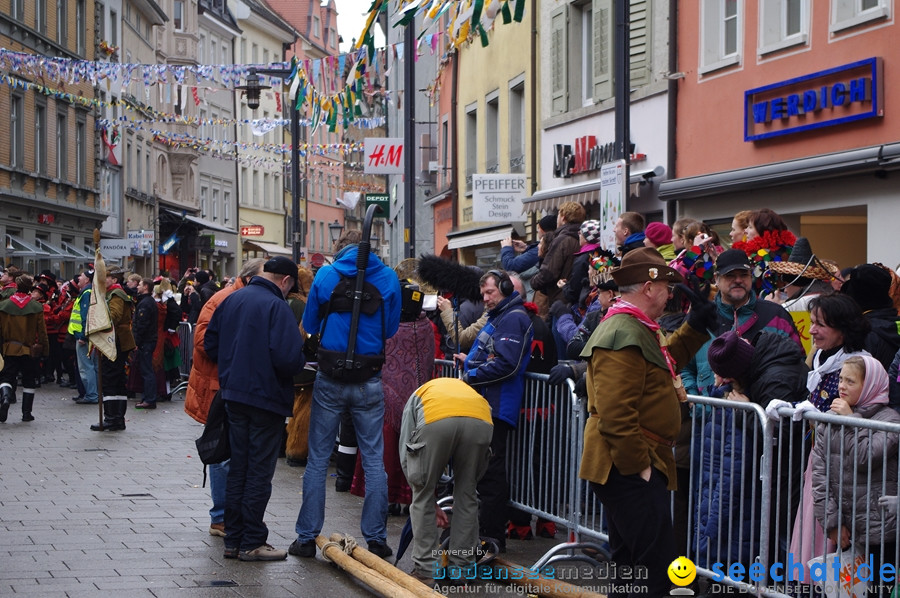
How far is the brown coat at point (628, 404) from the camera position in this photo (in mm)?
5801

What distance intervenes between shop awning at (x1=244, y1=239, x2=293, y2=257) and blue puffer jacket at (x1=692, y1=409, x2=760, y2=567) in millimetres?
64368

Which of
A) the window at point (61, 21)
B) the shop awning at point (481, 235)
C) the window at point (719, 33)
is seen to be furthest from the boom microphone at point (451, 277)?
the window at point (61, 21)

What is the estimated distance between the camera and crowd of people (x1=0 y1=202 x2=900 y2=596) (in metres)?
5.96

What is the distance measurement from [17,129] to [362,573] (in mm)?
35549

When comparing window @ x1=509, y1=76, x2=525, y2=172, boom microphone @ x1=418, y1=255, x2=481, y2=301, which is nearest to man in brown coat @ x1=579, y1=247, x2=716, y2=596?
boom microphone @ x1=418, y1=255, x2=481, y2=301

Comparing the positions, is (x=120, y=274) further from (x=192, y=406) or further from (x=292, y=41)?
(x=292, y=41)

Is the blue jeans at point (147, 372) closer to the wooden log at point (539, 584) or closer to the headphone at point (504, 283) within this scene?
the headphone at point (504, 283)

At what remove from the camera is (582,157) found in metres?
21.1

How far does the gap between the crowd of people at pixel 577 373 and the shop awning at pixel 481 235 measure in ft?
41.4

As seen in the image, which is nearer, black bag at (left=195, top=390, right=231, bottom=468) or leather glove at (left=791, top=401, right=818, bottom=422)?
leather glove at (left=791, top=401, right=818, bottom=422)

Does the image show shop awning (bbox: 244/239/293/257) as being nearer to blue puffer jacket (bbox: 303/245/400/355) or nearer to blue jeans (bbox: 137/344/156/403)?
blue jeans (bbox: 137/344/156/403)

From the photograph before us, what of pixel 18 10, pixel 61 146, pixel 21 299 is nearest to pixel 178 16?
pixel 61 146

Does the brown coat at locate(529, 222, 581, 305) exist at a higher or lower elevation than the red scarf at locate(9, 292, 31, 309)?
higher

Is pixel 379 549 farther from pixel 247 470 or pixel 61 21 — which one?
pixel 61 21
